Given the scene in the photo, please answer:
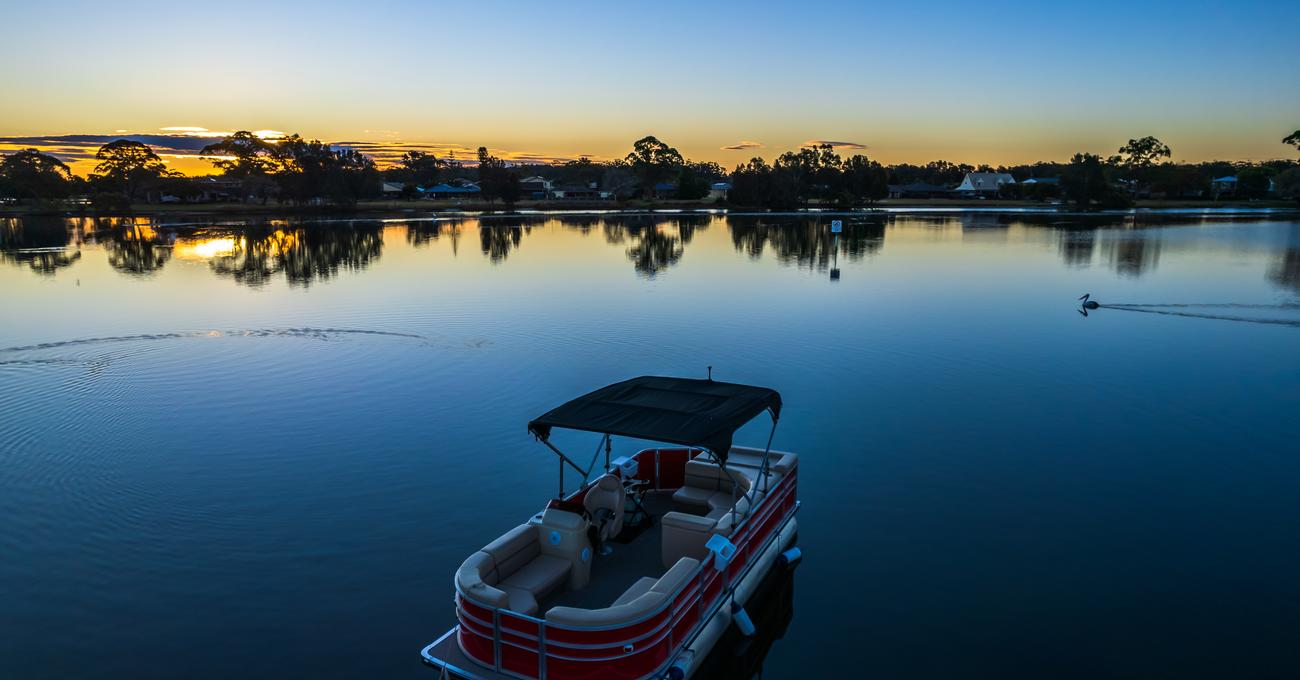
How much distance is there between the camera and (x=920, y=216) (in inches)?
4409

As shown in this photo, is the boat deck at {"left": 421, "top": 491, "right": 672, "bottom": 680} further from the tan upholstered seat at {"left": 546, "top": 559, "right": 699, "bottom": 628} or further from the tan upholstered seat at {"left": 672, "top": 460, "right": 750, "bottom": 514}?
the tan upholstered seat at {"left": 546, "top": 559, "right": 699, "bottom": 628}

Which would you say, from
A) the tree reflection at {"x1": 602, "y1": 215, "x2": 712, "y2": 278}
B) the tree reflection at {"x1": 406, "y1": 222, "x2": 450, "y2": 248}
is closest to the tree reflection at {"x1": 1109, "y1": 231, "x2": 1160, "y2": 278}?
the tree reflection at {"x1": 602, "y1": 215, "x2": 712, "y2": 278}

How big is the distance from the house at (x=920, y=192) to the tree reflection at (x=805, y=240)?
97.5m

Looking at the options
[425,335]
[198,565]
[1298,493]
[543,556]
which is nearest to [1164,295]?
[1298,493]

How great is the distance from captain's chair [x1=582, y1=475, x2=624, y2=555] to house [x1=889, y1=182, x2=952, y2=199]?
621 ft

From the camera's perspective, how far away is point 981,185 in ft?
579

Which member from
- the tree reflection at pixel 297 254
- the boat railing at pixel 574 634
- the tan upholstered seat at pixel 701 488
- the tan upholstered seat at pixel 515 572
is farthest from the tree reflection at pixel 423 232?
the boat railing at pixel 574 634

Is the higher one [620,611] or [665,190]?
[665,190]

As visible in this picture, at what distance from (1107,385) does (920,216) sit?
97.3 m

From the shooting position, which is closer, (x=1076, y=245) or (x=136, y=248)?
(x=1076, y=245)

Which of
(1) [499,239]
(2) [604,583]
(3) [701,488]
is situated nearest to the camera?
(2) [604,583]

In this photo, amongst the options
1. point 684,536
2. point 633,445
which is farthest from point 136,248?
point 684,536

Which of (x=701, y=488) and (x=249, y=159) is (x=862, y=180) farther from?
(x=701, y=488)

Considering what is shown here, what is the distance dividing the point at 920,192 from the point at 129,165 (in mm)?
165053
